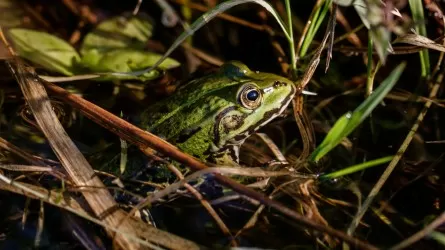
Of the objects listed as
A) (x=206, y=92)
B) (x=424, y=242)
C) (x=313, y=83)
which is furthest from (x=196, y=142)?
(x=424, y=242)

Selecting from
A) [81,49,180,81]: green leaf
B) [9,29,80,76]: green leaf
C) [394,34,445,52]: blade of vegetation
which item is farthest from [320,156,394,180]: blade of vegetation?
[9,29,80,76]: green leaf

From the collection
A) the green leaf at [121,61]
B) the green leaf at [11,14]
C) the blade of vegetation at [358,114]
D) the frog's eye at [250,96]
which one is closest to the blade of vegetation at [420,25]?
the blade of vegetation at [358,114]

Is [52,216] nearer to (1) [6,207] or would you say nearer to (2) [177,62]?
(1) [6,207]

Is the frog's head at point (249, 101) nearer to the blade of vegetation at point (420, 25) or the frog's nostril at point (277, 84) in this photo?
the frog's nostril at point (277, 84)

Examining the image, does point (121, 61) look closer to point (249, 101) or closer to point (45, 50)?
point (45, 50)

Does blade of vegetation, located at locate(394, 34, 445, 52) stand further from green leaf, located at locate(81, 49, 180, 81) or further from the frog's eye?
green leaf, located at locate(81, 49, 180, 81)

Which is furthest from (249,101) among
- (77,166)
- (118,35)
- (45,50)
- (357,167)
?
(45,50)
